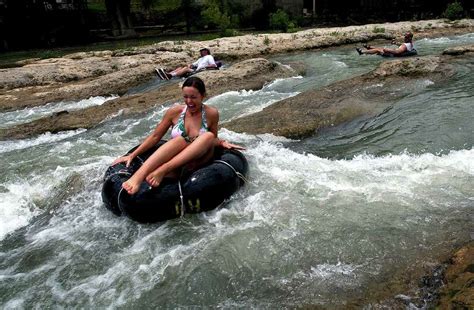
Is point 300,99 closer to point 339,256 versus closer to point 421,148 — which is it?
point 421,148

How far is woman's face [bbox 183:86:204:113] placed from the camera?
4.85 meters

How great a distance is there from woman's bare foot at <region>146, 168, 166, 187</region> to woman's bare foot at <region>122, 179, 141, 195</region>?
125mm

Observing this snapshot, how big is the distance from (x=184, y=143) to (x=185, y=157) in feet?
0.80

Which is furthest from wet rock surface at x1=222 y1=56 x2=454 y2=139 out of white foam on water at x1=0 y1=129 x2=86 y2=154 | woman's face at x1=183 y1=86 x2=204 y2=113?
white foam on water at x1=0 y1=129 x2=86 y2=154

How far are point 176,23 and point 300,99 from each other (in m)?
27.3

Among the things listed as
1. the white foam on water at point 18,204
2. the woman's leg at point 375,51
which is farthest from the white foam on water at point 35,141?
the woman's leg at point 375,51

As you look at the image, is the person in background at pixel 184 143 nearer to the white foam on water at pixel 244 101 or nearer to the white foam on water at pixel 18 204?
the white foam on water at pixel 18 204

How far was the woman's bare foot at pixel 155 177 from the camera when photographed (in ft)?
14.9

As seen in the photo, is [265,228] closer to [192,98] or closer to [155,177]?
[155,177]

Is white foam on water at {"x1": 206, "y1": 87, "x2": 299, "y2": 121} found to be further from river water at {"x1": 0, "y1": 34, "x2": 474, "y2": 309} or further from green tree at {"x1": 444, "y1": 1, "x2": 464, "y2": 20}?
green tree at {"x1": 444, "y1": 1, "x2": 464, "y2": 20}

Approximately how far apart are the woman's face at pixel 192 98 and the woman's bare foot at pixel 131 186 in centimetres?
107

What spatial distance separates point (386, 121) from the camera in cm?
766

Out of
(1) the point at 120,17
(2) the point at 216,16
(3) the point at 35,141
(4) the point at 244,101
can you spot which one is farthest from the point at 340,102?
(1) the point at 120,17

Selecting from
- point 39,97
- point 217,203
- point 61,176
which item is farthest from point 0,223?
point 39,97
